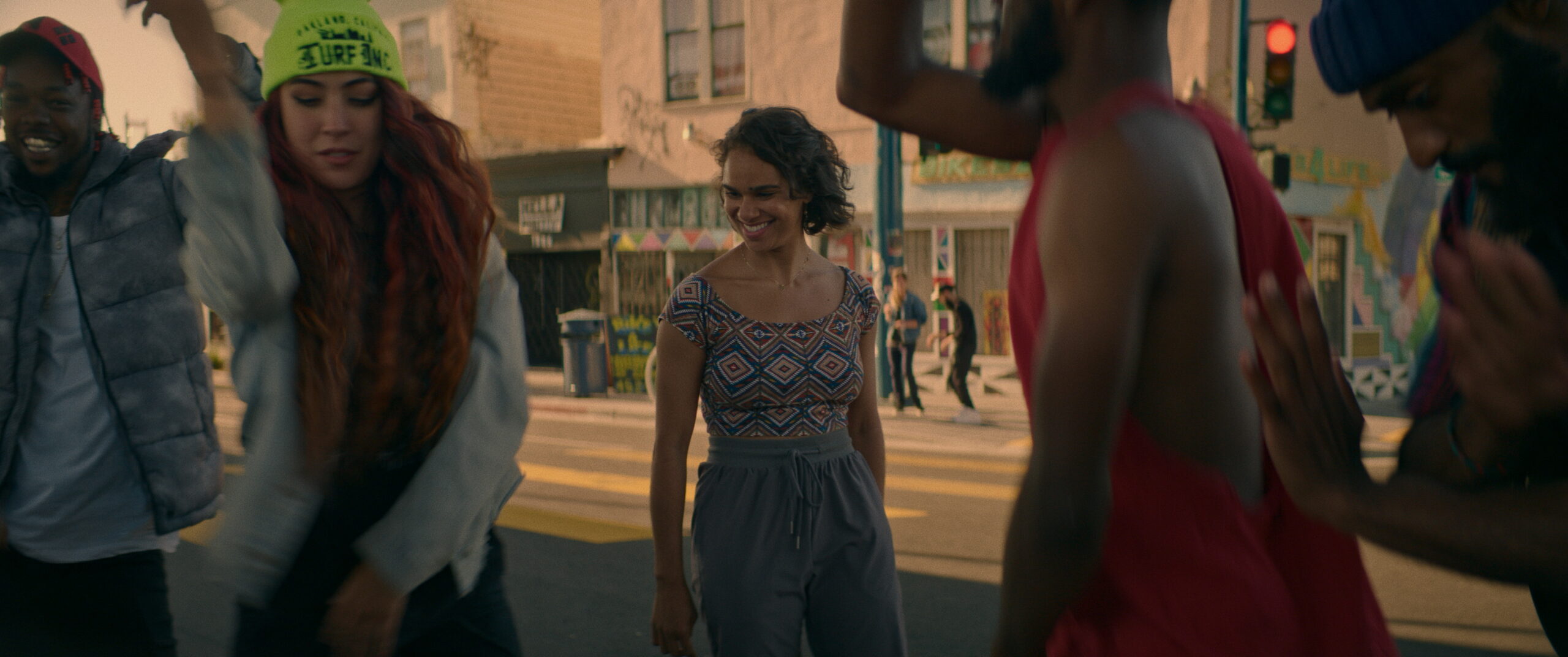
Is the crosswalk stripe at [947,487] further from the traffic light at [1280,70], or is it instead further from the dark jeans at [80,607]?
the dark jeans at [80,607]

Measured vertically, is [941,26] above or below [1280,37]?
above

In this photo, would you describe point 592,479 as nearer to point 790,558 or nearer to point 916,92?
point 790,558

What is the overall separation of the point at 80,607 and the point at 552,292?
2025 centimetres

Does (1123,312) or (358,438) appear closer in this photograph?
(1123,312)

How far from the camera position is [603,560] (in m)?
6.49

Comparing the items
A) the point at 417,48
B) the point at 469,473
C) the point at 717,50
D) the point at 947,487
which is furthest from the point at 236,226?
the point at 417,48

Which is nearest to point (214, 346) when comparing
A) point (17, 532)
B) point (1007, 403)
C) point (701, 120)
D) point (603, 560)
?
point (701, 120)

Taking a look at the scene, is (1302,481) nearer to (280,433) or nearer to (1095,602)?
(1095,602)

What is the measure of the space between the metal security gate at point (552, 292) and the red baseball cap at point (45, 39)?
758 inches

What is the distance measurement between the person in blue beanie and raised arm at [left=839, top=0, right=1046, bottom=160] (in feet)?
1.40

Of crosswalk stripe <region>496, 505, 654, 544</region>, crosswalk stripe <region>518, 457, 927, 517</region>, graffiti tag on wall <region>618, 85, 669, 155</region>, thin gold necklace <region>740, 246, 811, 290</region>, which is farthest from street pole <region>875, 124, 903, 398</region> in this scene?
thin gold necklace <region>740, 246, 811, 290</region>

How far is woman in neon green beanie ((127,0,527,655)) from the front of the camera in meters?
1.95

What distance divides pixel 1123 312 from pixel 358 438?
4.84 feet

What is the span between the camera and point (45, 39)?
2.98m
